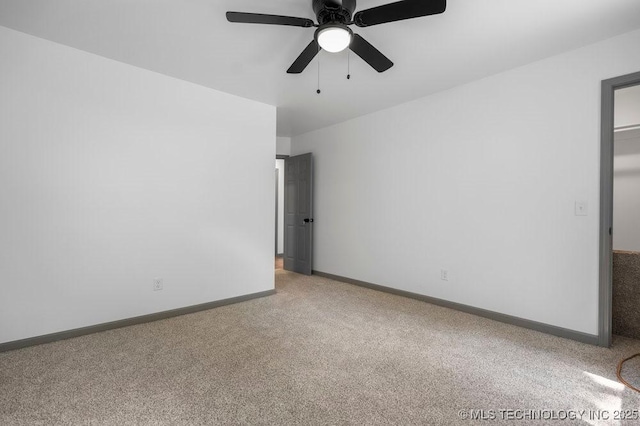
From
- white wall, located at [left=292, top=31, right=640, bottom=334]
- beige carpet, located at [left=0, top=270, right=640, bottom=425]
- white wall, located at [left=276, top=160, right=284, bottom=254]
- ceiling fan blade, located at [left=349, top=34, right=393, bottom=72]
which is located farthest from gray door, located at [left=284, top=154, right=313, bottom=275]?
ceiling fan blade, located at [left=349, top=34, right=393, bottom=72]

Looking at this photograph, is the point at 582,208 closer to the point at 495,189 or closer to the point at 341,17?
the point at 495,189

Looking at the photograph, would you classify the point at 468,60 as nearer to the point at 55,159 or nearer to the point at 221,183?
the point at 221,183

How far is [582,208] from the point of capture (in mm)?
2619

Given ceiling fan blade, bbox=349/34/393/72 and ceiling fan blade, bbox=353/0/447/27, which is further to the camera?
ceiling fan blade, bbox=349/34/393/72

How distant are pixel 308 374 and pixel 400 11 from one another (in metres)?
2.38

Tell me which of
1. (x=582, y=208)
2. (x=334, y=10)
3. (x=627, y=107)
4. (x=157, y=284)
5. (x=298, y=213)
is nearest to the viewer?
(x=334, y=10)

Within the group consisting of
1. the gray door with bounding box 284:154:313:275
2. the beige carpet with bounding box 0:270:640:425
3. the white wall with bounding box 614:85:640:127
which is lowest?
the beige carpet with bounding box 0:270:640:425

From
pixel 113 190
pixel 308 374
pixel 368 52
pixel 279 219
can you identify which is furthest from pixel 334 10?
pixel 279 219

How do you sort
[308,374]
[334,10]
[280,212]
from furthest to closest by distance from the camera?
1. [280,212]
2. [308,374]
3. [334,10]

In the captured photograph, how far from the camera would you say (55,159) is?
256cm

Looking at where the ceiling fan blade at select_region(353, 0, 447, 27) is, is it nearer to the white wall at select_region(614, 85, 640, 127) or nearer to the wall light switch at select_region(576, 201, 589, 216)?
the wall light switch at select_region(576, 201, 589, 216)

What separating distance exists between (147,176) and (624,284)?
4784 millimetres

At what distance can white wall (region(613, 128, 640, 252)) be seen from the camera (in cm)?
452

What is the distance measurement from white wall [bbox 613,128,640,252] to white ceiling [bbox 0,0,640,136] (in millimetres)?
3225
